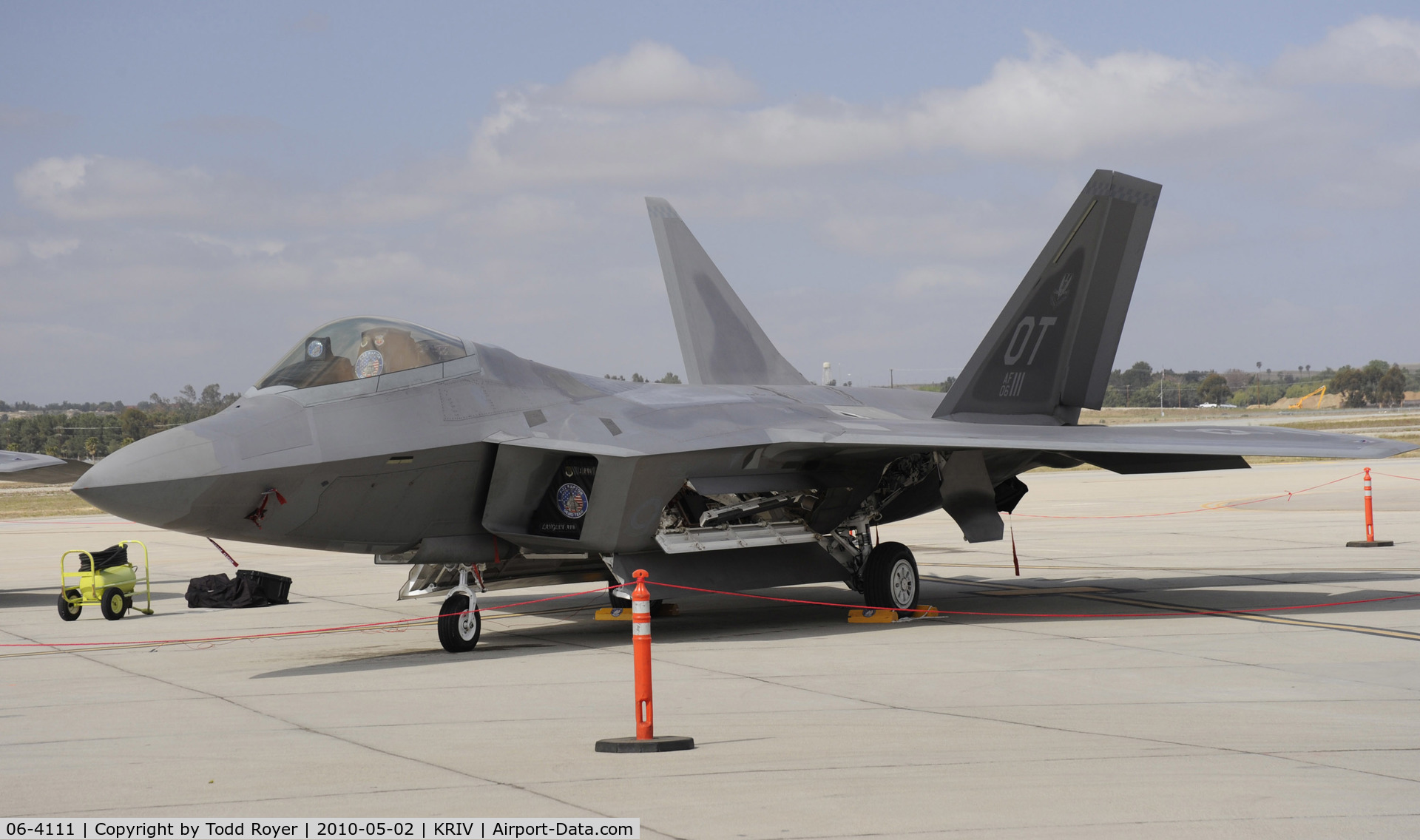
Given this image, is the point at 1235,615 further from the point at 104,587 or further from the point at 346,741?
the point at 104,587

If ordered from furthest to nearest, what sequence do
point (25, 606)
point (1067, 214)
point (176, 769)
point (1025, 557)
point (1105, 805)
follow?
point (1025, 557)
point (25, 606)
point (1067, 214)
point (176, 769)
point (1105, 805)

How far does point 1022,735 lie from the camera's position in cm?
619

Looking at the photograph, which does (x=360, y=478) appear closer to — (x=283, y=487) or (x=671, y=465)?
(x=283, y=487)

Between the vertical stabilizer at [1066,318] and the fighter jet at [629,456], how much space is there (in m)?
0.03

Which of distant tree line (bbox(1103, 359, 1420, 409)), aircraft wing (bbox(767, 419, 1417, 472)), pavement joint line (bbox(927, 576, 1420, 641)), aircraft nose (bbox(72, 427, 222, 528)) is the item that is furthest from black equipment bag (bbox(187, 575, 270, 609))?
distant tree line (bbox(1103, 359, 1420, 409))

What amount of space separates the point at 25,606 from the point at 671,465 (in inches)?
361

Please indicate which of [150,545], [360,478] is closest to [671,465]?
[360,478]

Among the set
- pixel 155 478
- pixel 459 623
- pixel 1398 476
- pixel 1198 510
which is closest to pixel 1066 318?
pixel 459 623

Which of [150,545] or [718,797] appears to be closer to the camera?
[718,797]

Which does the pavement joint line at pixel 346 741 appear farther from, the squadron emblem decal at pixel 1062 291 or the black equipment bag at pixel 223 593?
the squadron emblem decal at pixel 1062 291

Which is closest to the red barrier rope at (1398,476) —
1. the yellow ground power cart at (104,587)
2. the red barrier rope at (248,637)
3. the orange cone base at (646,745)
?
the red barrier rope at (248,637)

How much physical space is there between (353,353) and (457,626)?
2.28 metres

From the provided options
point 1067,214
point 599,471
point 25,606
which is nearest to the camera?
point 599,471

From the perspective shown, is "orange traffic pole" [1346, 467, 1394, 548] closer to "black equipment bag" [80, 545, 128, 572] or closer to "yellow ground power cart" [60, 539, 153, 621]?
"yellow ground power cart" [60, 539, 153, 621]
